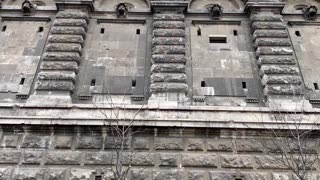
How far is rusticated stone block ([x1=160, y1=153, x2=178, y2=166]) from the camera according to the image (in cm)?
1079

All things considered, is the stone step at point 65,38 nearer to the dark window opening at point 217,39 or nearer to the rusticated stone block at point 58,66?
the rusticated stone block at point 58,66

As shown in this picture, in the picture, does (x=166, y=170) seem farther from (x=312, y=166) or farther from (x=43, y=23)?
(x=43, y=23)

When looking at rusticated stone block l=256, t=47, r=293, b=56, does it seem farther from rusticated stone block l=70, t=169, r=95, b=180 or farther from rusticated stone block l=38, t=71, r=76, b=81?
rusticated stone block l=70, t=169, r=95, b=180

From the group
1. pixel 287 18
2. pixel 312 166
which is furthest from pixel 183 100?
pixel 287 18

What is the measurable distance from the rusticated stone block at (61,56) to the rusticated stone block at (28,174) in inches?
176

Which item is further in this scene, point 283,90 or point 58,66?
point 58,66

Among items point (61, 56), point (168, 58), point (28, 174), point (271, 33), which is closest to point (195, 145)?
point (168, 58)

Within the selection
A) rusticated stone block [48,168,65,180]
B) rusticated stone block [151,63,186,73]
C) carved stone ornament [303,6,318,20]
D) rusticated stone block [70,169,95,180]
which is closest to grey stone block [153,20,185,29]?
rusticated stone block [151,63,186,73]

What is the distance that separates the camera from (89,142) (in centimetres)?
1107

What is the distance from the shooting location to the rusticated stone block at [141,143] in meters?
11.1

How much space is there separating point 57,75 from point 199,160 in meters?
5.94

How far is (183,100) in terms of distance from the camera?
12242mm

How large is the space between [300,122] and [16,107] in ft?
30.3

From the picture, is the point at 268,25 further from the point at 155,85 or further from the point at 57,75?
the point at 57,75
